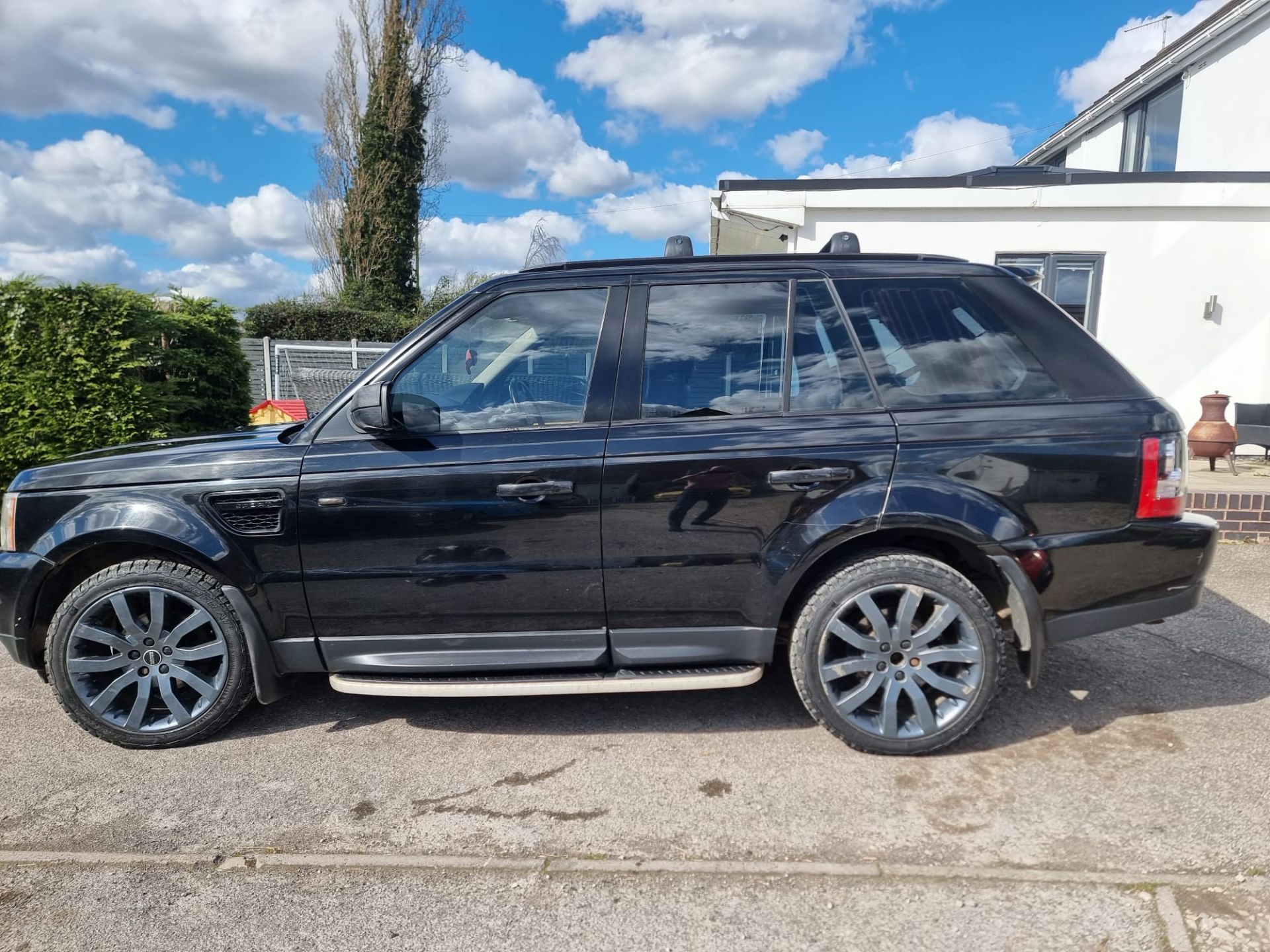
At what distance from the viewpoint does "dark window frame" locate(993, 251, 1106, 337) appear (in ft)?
32.5

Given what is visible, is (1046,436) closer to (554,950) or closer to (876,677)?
(876,677)

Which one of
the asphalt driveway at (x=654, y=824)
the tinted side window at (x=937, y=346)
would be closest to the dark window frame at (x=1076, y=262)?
the asphalt driveway at (x=654, y=824)

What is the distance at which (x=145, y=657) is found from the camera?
3191mm

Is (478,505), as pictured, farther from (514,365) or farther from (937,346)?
(937,346)

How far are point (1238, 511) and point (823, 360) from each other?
16.6ft

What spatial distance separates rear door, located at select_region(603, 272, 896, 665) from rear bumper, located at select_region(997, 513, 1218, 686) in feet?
2.20

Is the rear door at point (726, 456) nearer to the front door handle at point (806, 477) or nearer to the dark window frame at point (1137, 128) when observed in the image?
the front door handle at point (806, 477)

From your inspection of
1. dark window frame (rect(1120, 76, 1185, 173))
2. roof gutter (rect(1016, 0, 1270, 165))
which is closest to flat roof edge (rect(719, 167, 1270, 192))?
roof gutter (rect(1016, 0, 1270, 165))

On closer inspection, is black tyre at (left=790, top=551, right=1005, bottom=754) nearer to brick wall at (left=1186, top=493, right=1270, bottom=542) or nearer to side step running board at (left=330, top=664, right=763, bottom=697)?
side step running board at (left=330, top=664, right=763, bottom=697)

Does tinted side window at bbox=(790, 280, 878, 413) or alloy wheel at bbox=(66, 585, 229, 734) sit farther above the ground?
tinted side window at bbox=(790, 280, 878, 413)

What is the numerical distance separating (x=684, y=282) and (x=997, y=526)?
1514mm

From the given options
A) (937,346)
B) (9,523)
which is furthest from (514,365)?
(9,523)

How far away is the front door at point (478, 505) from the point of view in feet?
9.80

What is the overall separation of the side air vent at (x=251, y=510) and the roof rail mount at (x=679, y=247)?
188 centimetres
